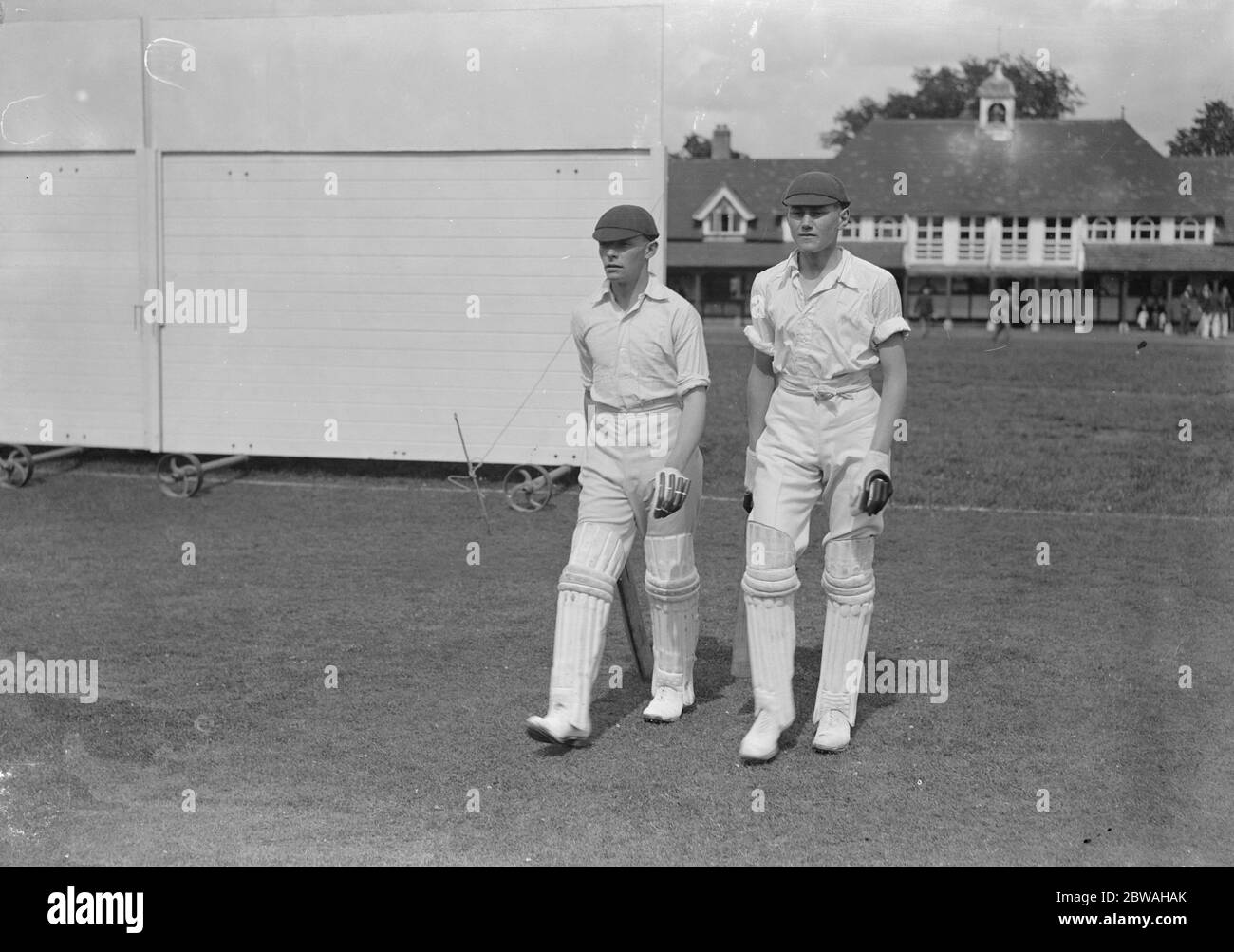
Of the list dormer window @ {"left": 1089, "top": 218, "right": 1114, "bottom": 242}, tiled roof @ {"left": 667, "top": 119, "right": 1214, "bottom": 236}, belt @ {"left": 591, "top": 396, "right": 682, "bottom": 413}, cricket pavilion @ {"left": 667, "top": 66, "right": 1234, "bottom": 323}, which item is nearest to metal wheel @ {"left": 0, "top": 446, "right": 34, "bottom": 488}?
belt @ {"left": 591, "top": 396, "right": 682, "bottom": 413}

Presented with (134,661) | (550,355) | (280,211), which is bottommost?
(134,661)

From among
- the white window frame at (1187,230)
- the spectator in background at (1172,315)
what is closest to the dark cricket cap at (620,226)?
the spectator in background at (1172,315)

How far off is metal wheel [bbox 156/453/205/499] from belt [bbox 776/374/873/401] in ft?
25.5

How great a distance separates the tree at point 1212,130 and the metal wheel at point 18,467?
364 inches

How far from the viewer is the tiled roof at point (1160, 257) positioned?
45531 mm

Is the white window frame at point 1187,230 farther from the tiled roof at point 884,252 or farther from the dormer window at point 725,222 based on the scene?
the dormer window at point 725,222

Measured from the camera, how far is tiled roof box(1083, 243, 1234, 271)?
45531 mm

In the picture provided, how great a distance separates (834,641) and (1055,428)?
12.5 m

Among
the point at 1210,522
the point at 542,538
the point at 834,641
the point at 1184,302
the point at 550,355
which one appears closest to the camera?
the point at 834,641

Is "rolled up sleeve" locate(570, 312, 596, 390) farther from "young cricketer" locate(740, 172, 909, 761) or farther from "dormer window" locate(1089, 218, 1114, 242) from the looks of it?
"dormer window" locate(1089, 218, 1114, 242)

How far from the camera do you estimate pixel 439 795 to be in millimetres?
5203

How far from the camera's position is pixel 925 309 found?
4609 centimetres
